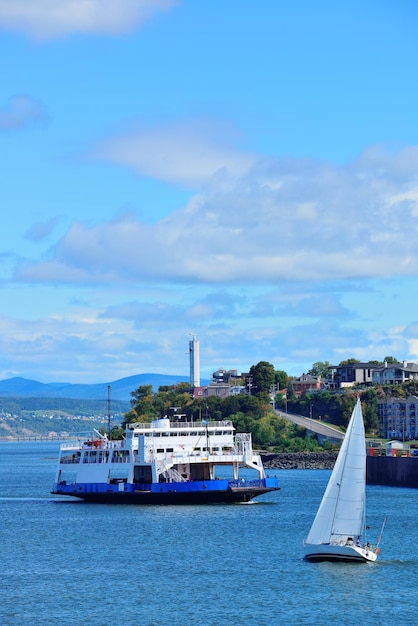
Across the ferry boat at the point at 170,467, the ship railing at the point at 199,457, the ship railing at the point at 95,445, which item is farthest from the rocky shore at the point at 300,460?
the ship railing at the point at 199,457

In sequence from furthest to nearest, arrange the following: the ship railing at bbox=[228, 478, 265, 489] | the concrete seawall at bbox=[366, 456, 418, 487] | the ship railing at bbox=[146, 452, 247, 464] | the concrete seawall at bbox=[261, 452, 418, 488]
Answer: the concrete seawall at bbox=[261, 452, 418, 488] → the concrete seawall at bbox=[366, 456, 418, 487] → the ship railing at bbox=[146, 452, 247, 464] → the ship railing at bbox=[228, 478, 265, 489]

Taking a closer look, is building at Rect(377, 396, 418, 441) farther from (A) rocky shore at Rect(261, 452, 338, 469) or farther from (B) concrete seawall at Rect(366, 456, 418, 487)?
(B) concrete seawall at Rect(366, 456, 418, 487)

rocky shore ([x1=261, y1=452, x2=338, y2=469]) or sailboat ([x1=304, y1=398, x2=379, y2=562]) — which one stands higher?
rocky shore ([x1=261, y1=452, x2=338, y2=469])

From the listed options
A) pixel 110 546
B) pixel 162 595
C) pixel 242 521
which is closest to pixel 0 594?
pixel 162 595

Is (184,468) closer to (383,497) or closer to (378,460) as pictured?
(383,497)

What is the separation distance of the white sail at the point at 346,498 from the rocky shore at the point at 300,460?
379 ft

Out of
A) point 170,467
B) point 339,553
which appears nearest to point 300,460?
point 170,467

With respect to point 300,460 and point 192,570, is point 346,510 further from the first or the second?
point 300,460

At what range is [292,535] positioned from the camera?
7369cm

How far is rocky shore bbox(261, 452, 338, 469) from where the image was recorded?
580 feet

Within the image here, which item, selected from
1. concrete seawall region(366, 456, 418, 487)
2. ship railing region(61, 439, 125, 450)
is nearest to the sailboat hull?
ship railing region(61, 439, 125, 450)

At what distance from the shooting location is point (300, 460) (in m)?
181

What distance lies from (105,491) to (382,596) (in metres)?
46.9

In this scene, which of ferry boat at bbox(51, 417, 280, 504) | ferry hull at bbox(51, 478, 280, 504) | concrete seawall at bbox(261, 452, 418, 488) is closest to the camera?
ferry hull at bbox(51, 478, 280, 504)
